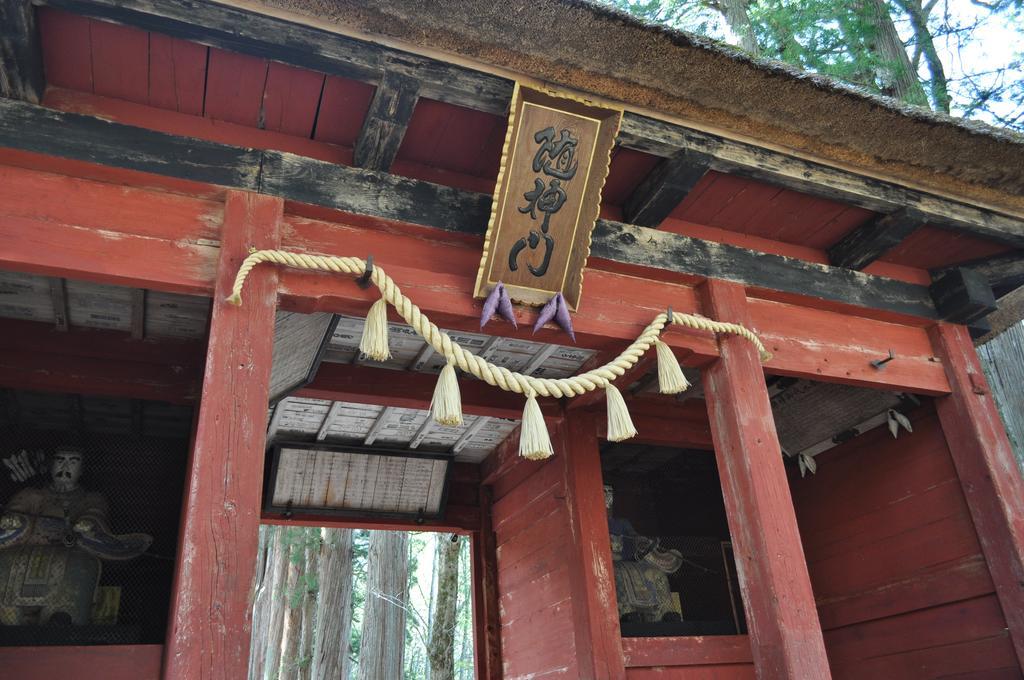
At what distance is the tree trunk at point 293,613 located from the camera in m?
11.0

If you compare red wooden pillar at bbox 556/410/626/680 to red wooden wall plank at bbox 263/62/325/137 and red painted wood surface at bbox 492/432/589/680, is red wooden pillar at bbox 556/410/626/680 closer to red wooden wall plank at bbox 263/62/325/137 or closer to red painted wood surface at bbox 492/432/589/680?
red painted wood surface at bbox 492/432/589/680

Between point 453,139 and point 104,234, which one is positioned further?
point 453,139

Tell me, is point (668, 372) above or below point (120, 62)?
below

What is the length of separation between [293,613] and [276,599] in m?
0.57

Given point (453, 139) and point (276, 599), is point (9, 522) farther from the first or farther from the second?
point (276, 599)

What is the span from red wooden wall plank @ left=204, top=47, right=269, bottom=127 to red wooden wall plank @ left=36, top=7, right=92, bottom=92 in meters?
0.40

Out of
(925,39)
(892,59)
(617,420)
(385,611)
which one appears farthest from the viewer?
(385,611)

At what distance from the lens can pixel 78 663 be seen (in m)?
3.21

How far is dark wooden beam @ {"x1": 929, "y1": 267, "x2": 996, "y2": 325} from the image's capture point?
4074mm

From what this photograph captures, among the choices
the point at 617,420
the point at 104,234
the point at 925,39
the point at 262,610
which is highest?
the point at 925,39

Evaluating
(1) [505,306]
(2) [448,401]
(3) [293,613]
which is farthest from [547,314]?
(3) [293,613]

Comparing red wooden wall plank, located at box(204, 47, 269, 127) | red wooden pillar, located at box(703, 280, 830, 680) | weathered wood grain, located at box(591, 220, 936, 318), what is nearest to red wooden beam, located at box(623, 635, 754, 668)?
red wooden pillar, located at box(703, 280, 830, 680)

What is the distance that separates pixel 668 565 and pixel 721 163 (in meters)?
2.94

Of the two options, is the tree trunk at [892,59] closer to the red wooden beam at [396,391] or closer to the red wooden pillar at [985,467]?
the red wooden pillar at [985,467]
